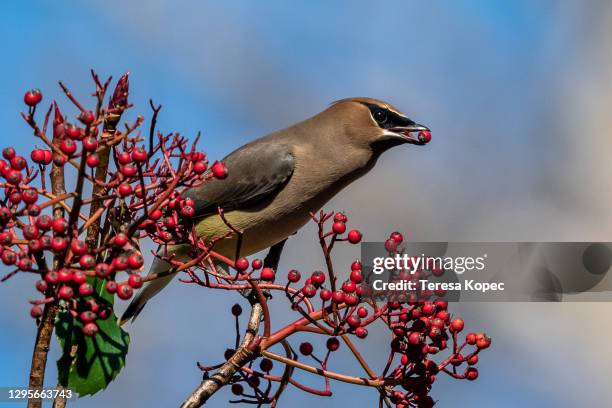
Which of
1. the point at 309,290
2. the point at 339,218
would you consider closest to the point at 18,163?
the point at 309,290

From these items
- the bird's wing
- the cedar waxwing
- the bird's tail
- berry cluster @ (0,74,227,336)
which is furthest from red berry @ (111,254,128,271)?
the bird's tail

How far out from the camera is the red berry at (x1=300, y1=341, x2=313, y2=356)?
3582mm

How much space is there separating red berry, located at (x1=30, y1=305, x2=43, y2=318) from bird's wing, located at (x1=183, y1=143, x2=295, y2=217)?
268 cm

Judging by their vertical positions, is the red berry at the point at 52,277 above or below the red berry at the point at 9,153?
below

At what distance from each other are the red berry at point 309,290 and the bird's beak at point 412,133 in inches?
79.9

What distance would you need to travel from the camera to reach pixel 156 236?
3.35 metres

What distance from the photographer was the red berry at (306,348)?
3.58 metres

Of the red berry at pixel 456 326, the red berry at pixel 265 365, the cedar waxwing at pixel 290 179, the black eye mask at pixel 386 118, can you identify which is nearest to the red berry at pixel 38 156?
the red berry at pixel 265 365

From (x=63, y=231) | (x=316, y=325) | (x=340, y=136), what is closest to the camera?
(x=63, y=231)

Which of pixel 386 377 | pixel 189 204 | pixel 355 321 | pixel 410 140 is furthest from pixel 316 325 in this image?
pixel 410 140

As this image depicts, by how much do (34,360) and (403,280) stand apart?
1.33 m

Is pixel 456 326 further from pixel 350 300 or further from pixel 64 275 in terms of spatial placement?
pixel 64 275

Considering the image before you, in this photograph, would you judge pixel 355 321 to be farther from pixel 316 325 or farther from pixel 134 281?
pixel 134 281

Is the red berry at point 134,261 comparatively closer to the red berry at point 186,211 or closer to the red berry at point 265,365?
the red berry at point 186,211
